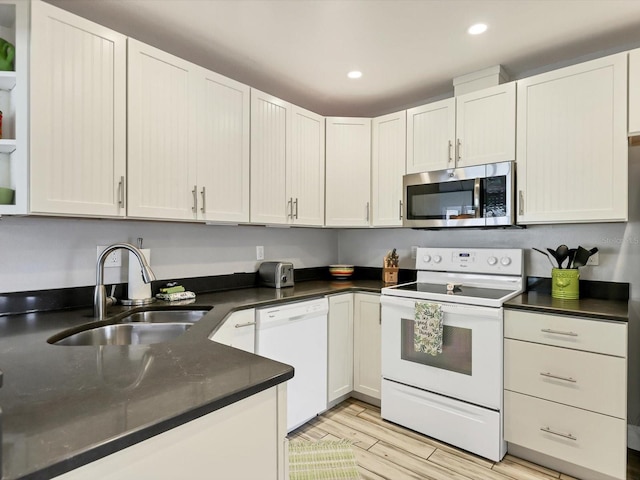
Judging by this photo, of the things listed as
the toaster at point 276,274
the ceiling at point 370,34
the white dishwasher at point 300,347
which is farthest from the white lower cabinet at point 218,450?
the ceiling at point 370,34

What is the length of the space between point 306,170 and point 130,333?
5.63 ft

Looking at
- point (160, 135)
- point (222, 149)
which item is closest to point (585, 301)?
point (222, 149)

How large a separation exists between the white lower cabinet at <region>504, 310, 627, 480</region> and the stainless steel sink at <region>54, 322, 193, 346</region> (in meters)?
1.82

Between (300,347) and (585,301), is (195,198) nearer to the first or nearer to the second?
(300,347)

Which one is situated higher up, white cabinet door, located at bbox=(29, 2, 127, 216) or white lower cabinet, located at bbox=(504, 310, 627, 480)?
white cabinet door, located at bbox=(29, 2, 127, 216)

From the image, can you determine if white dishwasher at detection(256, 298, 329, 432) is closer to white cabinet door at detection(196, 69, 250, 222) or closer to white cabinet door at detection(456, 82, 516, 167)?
white cabinet door at detection(196, 69, 250, 222)

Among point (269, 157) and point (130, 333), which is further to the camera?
point (269, 157)

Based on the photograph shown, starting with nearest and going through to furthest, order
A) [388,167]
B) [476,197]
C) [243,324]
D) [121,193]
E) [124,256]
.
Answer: [121,193], [243,324], [124,256], [476,197], [388,167]

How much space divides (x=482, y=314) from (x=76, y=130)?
2289 millimetres

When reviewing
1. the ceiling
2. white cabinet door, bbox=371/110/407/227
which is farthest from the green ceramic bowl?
white cabinet door, bbox=371/110/407/227

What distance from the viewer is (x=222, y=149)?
2240 millimetres

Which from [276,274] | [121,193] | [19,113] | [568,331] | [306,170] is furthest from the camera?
[306,170]

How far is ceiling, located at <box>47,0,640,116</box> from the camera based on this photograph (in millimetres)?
1833

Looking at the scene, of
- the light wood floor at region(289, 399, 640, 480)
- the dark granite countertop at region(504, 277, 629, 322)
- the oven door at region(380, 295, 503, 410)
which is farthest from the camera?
the oven door at region(380, 295, 503, 410)
